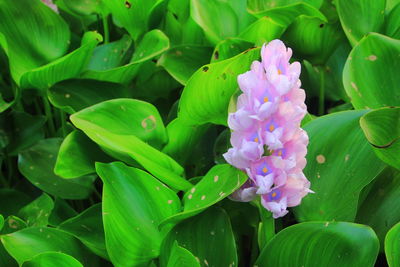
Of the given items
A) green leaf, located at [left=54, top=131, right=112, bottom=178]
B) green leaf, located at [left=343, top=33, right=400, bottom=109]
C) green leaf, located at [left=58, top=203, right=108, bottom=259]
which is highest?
green leaf, located at [left=343, top=33, right=400, bottom=109]

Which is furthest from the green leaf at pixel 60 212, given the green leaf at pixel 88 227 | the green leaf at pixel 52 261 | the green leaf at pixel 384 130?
the green leaf at pixel 384 130

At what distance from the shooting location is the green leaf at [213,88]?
24.9 inches

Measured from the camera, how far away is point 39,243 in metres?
0.67

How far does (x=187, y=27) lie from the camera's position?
3.17 ft

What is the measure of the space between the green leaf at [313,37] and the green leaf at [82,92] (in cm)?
27

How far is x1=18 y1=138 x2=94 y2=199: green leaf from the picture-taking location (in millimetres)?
863

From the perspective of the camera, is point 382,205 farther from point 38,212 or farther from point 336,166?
point 38,212

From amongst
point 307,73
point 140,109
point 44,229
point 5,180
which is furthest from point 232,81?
point 5,180

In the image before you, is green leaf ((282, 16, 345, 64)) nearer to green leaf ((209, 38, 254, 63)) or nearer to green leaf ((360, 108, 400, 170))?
green leaf ((209, 38, 254, 63))

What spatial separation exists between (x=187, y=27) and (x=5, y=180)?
42 cm

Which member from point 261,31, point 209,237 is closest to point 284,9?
point 261,31

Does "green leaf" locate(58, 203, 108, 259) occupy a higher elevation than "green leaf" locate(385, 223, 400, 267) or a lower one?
lower

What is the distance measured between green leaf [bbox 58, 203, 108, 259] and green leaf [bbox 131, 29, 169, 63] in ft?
0.72

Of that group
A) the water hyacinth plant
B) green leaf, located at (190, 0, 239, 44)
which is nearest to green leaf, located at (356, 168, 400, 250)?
the water hyacinth plant
